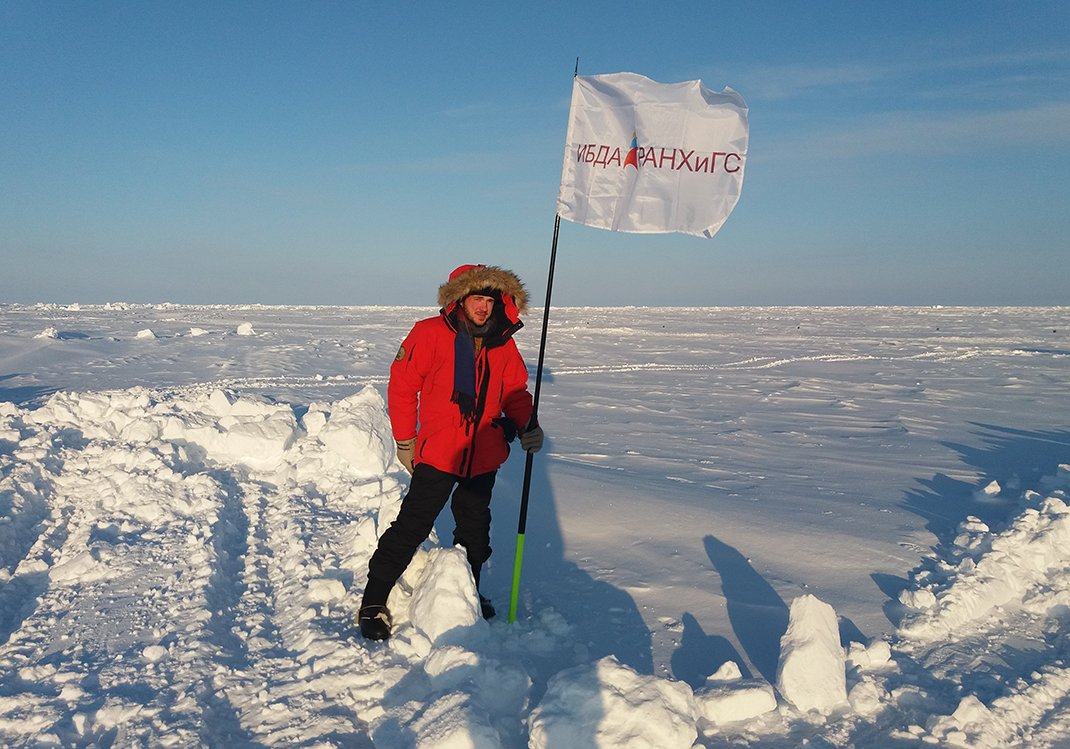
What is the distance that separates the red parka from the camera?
3.18 metres

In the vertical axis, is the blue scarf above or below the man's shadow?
above

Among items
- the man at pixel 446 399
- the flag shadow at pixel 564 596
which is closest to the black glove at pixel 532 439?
the man at pixel 446 399

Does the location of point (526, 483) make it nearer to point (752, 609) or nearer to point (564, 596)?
point (564, 596)

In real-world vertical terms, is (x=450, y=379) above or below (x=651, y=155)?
below

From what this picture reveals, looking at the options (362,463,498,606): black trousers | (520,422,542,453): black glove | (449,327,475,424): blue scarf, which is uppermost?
(449,327,475,424): blue scarf

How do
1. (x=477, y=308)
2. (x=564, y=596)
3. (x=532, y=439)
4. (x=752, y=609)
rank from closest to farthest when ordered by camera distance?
(x=477, y=308) → (x=532, y=439) → (x=752, y=609) → (x=564, y=596)

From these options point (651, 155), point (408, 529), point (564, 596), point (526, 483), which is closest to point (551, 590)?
point (564, 596)

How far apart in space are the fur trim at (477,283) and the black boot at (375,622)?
148 cm

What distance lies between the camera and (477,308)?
3.18m

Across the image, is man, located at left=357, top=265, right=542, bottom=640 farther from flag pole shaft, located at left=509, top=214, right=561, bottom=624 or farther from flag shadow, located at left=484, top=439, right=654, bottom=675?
flag shadow, located at left=484, top=439, right=654, bottom=675

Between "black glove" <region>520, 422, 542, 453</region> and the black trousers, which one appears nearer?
the black trousers

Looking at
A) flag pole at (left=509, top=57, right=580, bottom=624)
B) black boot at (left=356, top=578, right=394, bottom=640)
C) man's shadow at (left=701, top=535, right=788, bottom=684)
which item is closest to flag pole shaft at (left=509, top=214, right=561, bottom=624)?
flag pole at (left=509, top=57, right=580, bottom=624)

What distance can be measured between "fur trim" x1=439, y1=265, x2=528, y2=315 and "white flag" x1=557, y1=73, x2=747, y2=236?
1.92 ft

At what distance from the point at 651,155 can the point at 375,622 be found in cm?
272
